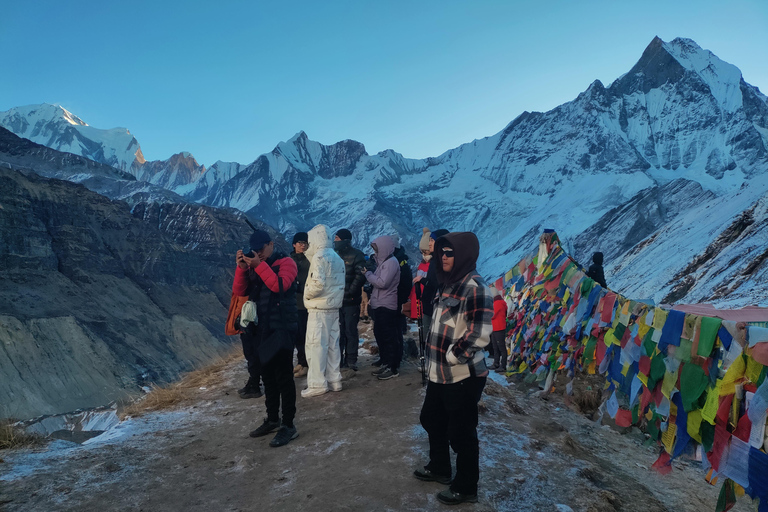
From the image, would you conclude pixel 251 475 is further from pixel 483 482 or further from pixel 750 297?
pixel 750 297

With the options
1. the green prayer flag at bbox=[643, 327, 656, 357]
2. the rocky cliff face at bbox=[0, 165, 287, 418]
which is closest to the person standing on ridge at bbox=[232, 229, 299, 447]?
the green prayer flag at bbox=[643, 327, 656, 357]

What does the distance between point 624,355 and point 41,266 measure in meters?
66.1

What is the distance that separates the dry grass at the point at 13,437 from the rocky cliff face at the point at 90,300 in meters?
32.8

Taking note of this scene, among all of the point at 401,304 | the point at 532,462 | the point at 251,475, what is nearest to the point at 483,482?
the point at 532,462

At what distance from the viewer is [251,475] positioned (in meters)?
3.93

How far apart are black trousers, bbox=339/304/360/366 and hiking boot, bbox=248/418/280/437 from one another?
89.7 inches

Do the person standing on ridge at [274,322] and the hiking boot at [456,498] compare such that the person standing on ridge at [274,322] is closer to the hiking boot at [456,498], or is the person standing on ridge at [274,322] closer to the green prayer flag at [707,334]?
the hiking boot at [456,498]

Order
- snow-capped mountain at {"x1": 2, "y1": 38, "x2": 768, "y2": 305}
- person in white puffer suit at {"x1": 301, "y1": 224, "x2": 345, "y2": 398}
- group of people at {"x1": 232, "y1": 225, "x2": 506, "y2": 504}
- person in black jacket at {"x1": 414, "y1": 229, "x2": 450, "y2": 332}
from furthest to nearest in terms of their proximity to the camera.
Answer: snow-capped mountain at {"x1": 2, "y1": 38, "x2": 768, "y2": 305}
person in white puffer suit at {"x1": 301, "y1": 224, "x2": 345, "y2": 398}
person in black jacket at {"x1": 414, "y1": 229, "x2": 450, "y2": 332}
group of people at {"x1": 232, "y1": 225, "x2": 506, "y2": 504}

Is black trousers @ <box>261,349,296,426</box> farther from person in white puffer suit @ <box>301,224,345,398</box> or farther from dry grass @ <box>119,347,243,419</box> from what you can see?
dry grass @ <box>119,347,243,419</box>

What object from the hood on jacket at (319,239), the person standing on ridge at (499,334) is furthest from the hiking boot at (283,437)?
the person standing on ridge at (499,334)

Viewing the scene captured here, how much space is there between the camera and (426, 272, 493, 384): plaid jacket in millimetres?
3105

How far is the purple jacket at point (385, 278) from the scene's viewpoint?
20.7 feet

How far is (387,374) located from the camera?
6.83 metres

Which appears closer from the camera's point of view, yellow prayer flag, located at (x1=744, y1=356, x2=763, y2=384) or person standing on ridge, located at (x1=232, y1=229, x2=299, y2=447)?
yellow prayer flag, located at (x1=744, y1=356, x2=763, y2=384)
